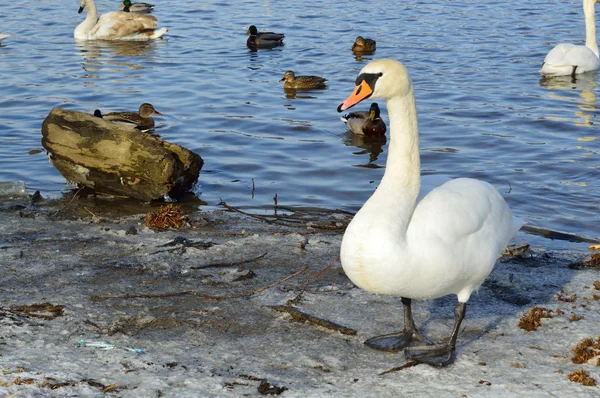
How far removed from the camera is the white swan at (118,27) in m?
23.1

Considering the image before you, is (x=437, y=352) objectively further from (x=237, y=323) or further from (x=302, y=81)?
(x=302, y=81)

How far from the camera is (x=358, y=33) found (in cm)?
2216

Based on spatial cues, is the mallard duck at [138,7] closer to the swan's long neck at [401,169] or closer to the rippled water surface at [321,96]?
the rippled water surface at [321,96]

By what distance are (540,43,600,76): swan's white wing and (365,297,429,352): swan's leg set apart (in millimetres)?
12481

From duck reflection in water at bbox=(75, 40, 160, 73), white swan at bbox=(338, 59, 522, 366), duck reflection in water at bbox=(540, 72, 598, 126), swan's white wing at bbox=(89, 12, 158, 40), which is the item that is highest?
white swan at bbox=(338, 59, 522, 366)

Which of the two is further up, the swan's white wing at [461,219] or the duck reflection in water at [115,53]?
the swan's white wing at [461,219]

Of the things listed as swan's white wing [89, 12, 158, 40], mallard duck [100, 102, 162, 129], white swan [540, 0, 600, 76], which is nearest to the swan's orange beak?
mallard duck [100, 102, 162, 129]

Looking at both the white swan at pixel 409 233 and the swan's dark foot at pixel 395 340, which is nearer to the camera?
the white swan at pixel 409 233

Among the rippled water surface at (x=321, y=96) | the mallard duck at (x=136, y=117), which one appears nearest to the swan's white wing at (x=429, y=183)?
the rippled water surface at (x=321, y=96)

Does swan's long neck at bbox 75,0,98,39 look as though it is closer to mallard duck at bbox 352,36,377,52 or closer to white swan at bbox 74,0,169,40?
white swan at bbox 74,0,169,40

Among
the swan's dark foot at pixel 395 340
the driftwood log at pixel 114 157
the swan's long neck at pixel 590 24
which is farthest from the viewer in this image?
the swan's long neck at pixel 590 24

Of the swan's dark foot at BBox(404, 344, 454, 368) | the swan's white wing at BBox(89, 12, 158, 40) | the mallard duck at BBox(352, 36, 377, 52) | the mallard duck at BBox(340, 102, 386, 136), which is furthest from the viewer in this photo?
the swan's white wing at BBox(89, 12, 158, 40)

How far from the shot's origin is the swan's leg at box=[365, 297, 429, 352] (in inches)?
218

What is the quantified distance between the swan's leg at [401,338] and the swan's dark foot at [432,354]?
0.12m
